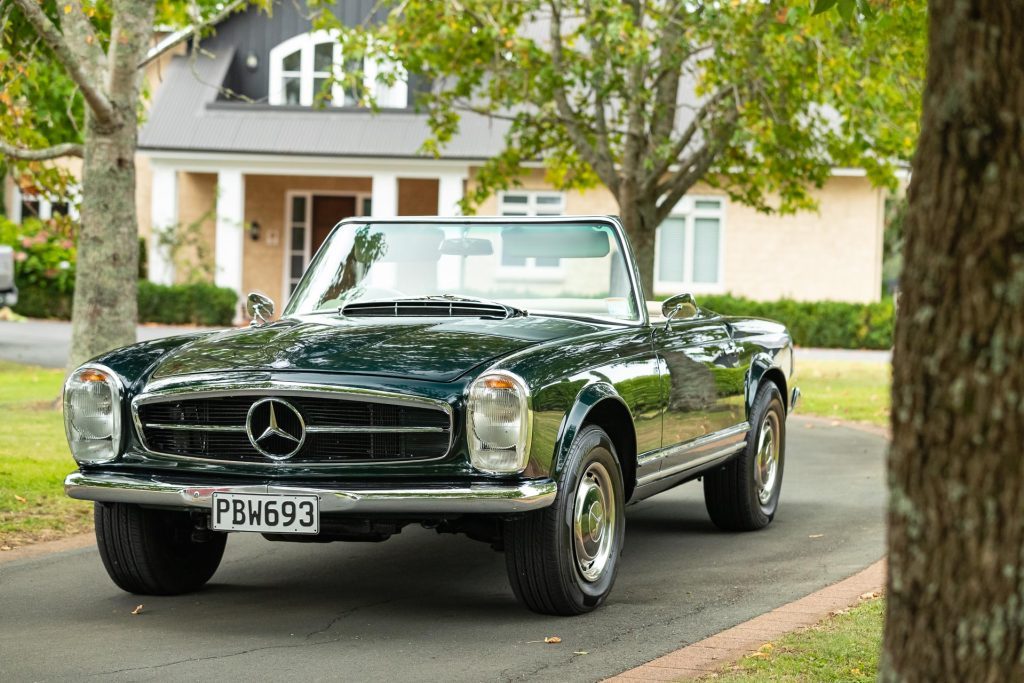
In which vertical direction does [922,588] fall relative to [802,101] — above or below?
below

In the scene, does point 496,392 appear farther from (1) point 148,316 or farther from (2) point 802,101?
(1) point 148,316

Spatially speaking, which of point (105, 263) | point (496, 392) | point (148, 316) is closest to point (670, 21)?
point (105, 263)

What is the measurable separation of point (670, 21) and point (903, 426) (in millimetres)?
12972

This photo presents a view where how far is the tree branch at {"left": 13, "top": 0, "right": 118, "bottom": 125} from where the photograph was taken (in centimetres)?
1005

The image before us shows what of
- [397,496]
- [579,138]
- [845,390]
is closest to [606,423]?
[397,496]

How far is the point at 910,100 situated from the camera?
1617cm

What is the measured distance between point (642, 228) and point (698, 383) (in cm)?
1053

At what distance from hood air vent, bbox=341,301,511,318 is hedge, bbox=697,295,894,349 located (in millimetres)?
20048

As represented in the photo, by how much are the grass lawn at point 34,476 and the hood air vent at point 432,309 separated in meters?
2.46

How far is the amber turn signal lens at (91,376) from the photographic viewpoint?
6004mm

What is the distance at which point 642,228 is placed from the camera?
58.3 ft

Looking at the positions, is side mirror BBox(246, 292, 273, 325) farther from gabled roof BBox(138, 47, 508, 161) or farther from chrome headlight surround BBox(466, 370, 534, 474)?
gabled roof BBox(138, 47, 508, 161)

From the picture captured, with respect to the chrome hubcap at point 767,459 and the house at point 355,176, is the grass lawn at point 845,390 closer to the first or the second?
the chrome hubcap at point 767,459

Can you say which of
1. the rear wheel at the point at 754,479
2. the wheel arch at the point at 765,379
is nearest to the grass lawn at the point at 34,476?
the rear wheel at the point at 754,479
